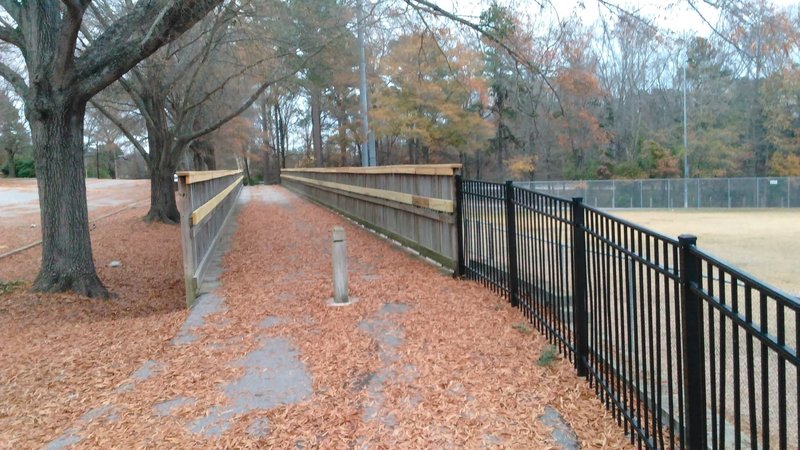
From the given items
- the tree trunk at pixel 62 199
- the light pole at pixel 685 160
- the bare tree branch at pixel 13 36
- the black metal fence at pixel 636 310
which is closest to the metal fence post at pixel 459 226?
the black metal fence at pixel 636 310

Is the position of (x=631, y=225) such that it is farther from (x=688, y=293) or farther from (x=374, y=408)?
→ (x=374, y=408)

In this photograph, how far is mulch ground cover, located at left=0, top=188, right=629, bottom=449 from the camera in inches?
152

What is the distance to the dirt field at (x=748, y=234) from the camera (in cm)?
1652

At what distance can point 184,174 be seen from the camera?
7.16m

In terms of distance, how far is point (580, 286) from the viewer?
4.55 m

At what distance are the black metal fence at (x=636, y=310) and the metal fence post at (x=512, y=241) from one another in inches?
0.5

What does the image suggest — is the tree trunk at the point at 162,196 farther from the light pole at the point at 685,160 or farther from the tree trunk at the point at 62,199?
the light pole at the point at 685,160

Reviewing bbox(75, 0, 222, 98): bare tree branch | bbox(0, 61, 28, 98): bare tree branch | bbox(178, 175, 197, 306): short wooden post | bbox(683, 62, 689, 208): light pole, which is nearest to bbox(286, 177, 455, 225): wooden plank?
bbox(178, 175, 197, 306): short wooden post

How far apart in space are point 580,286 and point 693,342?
1.65 metres

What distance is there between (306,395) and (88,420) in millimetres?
1441

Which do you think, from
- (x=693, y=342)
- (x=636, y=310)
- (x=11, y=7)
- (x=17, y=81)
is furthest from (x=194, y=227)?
(x=693, y=342)

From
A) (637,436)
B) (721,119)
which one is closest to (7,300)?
(637,436)

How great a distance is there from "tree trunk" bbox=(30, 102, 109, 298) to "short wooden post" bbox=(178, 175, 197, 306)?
2023 millimetres

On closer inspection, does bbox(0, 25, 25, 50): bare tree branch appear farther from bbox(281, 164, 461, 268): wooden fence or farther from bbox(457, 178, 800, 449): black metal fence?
bbox(457, 178, 800, 449): black metal fence
